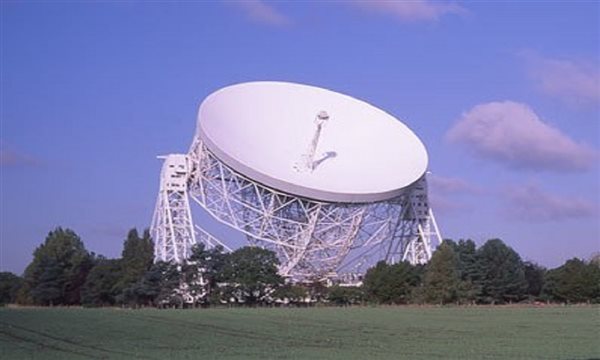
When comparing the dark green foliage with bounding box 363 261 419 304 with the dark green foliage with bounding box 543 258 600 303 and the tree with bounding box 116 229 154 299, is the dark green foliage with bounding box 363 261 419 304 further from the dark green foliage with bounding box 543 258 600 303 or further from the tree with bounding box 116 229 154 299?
the tree with bounding box 116 229 154 299

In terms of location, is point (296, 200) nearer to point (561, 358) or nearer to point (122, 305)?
point (122, 305)

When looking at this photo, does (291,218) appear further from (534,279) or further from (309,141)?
(534,279)

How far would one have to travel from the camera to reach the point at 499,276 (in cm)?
9381

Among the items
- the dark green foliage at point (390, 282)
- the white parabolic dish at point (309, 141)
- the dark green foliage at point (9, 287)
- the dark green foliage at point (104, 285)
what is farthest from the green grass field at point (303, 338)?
the dark green foliage at point (9, 287)

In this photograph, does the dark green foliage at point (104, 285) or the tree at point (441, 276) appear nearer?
the tree at point (441, 276)

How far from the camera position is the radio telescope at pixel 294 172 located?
237 ft

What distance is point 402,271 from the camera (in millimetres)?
87625

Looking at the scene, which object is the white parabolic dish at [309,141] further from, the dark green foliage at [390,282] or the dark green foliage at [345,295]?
the dark green foliage at [345,295]

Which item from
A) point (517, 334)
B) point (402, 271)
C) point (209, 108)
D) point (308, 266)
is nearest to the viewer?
point (517, 334)

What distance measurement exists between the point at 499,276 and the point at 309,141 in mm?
29502

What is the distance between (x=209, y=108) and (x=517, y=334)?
37.0 meters

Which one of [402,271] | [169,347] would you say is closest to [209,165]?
[402,271]

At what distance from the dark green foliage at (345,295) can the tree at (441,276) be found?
6038 millimetres

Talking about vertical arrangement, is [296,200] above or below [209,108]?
below
